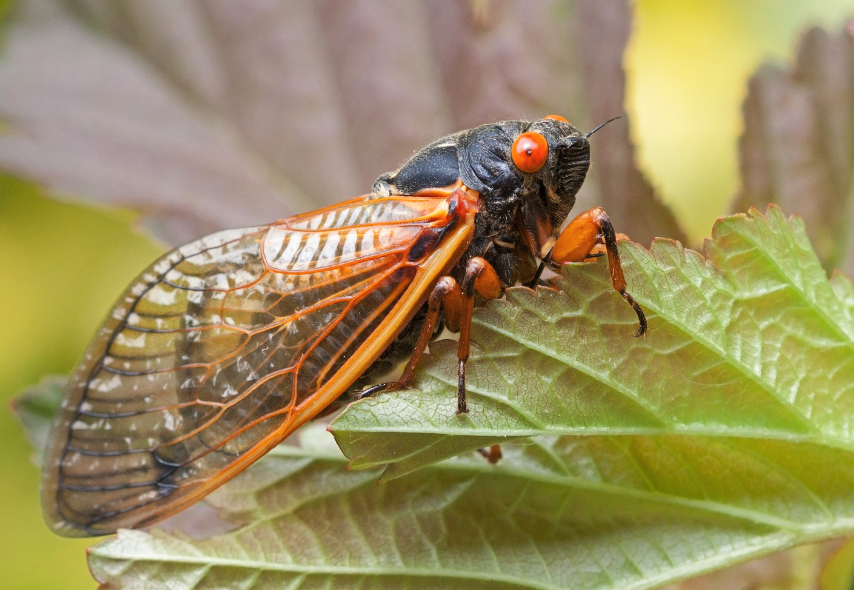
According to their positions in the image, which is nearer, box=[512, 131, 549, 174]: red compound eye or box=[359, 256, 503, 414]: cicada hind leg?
box=[359, 256, 503, 414]: cicada hind leg

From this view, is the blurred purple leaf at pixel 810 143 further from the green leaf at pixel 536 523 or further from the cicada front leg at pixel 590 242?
the green leaf at pixel 536 523

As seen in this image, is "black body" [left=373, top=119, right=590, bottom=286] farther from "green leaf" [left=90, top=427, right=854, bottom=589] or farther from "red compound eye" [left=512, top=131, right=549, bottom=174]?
"green leaf" [left=90, top=427, right=854, bottom=589]

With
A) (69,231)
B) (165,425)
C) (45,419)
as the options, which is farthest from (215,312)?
(69,231)

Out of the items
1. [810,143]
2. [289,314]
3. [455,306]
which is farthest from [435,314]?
[810,143]

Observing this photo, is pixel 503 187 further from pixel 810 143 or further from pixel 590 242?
pixel 810 143

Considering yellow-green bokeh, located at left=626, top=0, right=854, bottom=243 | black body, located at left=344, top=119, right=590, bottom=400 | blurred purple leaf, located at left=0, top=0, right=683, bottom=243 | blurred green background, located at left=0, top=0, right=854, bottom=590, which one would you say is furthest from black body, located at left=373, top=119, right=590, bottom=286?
yellow-green bokeh, located at left=626, top=0, right=854, bottom=243

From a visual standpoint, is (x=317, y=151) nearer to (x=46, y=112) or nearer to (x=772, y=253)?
(x=46, y=112)

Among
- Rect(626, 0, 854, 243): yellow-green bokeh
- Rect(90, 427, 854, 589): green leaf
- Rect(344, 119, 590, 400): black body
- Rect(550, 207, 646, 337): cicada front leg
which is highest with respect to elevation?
Rect(626, 0, 854, 243): yellow-green bokeh
